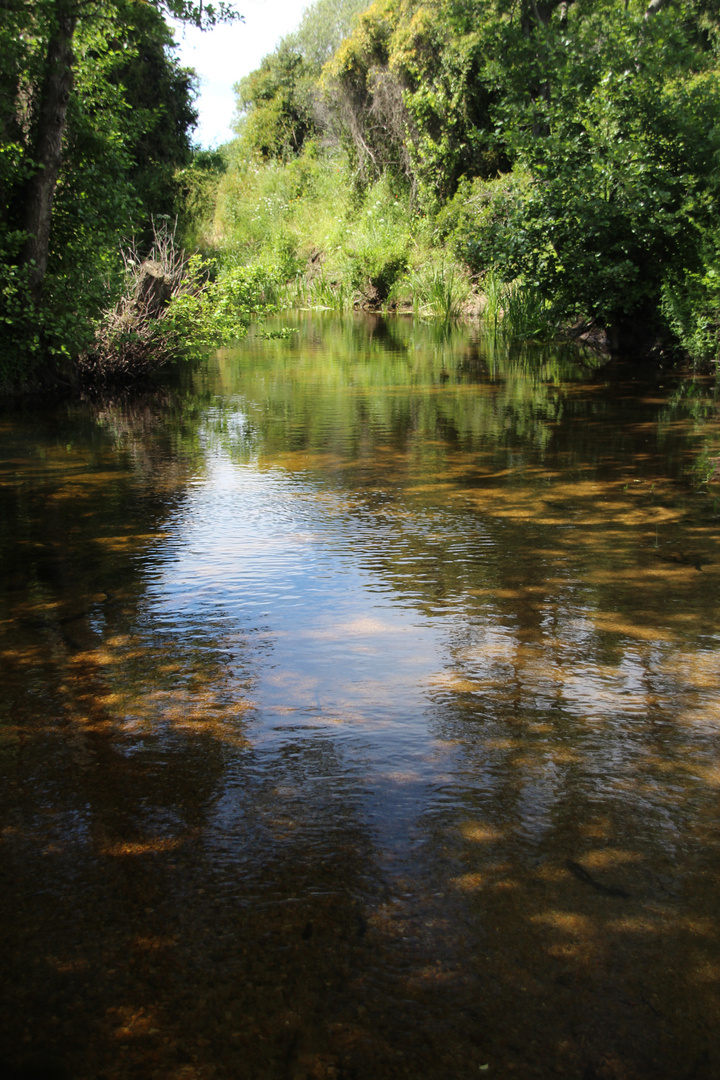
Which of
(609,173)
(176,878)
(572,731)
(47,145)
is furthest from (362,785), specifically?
(609,173)

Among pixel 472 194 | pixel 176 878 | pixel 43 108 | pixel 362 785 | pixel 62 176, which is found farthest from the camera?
pixel 472 194

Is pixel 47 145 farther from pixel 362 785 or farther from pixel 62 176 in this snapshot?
pixel 362 785

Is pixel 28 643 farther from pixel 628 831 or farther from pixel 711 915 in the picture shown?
pixel 711 915

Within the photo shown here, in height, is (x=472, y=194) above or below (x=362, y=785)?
above

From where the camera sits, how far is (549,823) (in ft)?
8.21

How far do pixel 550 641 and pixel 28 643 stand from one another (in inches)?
91.0

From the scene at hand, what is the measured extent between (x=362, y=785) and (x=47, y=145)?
1037cm

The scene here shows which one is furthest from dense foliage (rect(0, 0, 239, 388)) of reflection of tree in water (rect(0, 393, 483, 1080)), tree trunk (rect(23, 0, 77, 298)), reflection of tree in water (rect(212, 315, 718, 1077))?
reflection of tree in water (rect(0, 393, 483, 1080))

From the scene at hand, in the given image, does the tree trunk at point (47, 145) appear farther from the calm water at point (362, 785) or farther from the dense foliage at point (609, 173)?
the dense foliage at point (609, 173)

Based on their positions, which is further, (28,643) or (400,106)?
(400,106)

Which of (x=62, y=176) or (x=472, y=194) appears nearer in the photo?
(x=62, y=176)

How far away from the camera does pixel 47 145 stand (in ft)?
34.5

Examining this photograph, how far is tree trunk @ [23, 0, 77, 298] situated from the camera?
10352 millimetres

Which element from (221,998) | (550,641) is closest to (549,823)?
(221,998)
